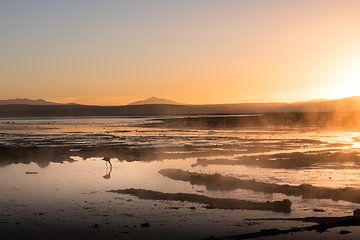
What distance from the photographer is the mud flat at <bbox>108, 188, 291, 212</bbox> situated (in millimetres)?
21312

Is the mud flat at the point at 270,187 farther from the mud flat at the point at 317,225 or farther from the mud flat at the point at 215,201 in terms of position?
the mud flat at the point at 317,225

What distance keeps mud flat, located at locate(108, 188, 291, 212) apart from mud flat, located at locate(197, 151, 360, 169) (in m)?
12.3

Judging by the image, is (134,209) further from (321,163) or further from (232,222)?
(321,163)

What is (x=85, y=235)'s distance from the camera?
700 inches

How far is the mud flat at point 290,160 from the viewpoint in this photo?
36.1 meters

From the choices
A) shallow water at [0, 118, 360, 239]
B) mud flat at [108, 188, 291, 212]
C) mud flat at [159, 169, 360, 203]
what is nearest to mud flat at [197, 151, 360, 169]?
shallow water at [0, 118, 360, 239]

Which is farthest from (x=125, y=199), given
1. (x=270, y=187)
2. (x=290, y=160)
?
(x=290, y=160)

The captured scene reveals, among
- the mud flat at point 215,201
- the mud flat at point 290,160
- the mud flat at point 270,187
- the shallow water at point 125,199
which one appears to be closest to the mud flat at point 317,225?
the shallow water at point 125,199

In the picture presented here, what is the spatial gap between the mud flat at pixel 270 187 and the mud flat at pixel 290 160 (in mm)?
6998

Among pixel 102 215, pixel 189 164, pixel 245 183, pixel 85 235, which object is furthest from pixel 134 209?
pixel 189 164

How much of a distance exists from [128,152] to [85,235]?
91.9 ft

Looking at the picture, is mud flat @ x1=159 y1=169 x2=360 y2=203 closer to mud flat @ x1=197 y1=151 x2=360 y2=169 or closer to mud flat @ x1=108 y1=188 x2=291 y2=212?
mud flat @ x1=108 y1=188 x2=291 y2=212

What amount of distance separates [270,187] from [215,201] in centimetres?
432

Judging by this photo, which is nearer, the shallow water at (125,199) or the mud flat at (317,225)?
the mud flat at (317,225)
